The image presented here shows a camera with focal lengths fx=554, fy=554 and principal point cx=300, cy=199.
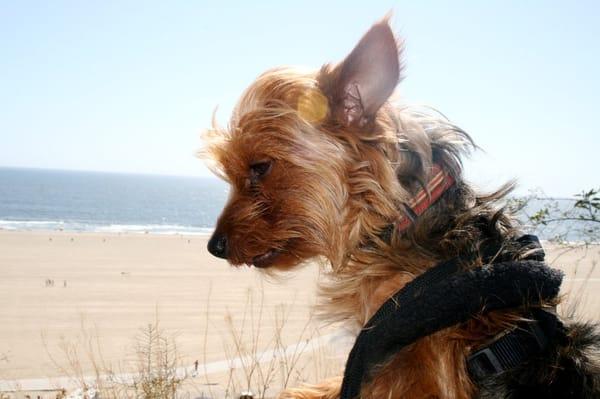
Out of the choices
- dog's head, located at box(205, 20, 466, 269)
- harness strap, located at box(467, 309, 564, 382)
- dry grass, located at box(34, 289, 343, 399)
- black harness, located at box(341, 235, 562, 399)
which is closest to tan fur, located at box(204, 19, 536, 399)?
dog's head, located at box(205, 20, 466, 269)

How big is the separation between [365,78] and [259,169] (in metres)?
0.73

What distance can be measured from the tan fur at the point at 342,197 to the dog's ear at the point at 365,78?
3 centimetres

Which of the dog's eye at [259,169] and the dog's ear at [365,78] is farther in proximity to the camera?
the dog's eye at [259,169]

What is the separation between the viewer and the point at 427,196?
255 cm

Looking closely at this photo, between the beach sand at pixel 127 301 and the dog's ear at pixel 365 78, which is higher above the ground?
the dog's ear at pixel 365 78

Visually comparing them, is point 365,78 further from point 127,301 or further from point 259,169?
point 127,301

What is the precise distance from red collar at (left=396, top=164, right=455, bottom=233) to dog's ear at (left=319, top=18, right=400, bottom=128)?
1.37 feet

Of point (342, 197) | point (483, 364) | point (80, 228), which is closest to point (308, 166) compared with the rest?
point (342, 197)

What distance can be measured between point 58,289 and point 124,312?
4011mm

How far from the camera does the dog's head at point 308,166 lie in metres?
2.65

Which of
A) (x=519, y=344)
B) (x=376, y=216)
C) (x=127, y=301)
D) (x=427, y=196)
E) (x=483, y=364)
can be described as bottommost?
(x=127, y=301)

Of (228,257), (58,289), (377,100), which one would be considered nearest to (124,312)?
(58,289)

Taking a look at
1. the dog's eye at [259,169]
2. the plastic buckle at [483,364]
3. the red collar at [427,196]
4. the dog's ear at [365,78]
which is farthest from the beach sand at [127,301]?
the plastic buckle at [483,364]

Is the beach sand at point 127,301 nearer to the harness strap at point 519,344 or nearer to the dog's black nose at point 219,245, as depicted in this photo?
the dog's black nose at point 219,245
